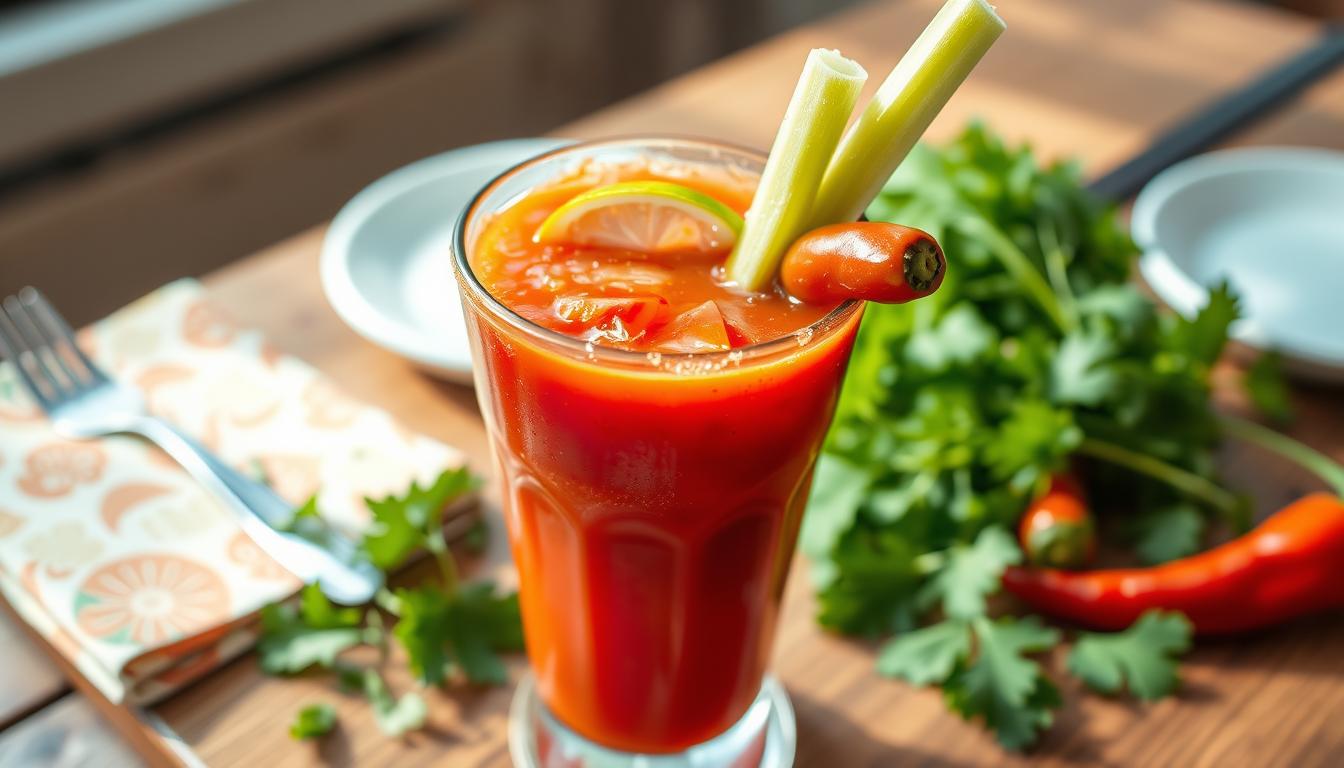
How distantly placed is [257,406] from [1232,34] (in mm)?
1673

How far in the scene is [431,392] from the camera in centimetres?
118

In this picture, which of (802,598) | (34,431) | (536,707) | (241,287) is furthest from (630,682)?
(241,287)

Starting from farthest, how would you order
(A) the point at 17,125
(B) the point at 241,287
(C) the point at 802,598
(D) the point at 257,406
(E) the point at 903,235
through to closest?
(A) the point at 17,125
(B) the point at 241,287
(D) the point at 257,406
(C) the point at 802,598
(E) the point at 903,235

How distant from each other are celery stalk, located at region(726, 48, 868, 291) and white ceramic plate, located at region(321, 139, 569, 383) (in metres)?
0.50

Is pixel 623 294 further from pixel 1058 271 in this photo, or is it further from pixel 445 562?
pixel 1058 271

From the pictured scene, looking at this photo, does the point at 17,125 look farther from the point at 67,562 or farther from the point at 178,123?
the point at 67,562

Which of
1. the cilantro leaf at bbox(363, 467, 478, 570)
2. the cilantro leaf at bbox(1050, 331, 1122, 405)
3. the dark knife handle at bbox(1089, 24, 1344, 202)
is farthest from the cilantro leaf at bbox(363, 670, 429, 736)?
the dark knife handle at bbox(1089, 24, 1344, 202)

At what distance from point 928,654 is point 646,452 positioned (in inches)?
14.4

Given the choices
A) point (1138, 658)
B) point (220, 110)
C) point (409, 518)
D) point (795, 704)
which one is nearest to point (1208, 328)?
point (1138, 658)

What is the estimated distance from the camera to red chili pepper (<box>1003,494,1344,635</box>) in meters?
0.94

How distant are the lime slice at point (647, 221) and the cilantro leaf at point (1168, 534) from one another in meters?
0.51

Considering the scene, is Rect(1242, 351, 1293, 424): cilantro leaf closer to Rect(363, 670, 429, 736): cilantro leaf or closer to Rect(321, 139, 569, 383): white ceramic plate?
Rect(321, 139, 569, 383): white ceramic plate

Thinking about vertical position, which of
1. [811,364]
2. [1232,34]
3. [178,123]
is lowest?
[178,123]

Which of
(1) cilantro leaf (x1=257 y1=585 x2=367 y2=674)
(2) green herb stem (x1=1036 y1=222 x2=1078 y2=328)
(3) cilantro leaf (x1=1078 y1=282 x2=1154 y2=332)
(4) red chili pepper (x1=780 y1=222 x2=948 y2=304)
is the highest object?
(4) red chili pepper (x1=780 y1=222 x2=948 y2=304)
